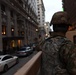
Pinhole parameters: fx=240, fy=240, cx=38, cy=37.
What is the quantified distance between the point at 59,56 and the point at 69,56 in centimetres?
20

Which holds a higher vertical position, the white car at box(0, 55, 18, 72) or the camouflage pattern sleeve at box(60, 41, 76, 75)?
the camouflage pattern sleeve at box(60, 41, 76, 75)

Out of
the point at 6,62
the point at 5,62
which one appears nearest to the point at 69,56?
the point at 5,62

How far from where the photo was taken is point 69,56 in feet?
8.93

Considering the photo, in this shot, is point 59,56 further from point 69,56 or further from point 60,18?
point 60,18

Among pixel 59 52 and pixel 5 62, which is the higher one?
pixel 59 52

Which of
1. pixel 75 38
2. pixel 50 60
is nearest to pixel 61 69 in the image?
pixel 50 60

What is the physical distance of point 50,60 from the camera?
9.80 ft

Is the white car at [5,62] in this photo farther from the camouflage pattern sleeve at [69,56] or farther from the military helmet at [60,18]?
the camouflage pattern sleeve at [69,56]

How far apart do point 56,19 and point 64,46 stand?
423 mm

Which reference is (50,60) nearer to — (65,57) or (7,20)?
(65,57)

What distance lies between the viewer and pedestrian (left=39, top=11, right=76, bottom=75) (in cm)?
274

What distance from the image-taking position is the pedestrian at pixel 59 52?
2736 mm

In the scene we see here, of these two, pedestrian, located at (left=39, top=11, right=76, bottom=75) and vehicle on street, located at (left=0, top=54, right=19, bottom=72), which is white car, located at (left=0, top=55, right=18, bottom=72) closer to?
vehicle on street, located at (left=0, top=54, right=19, bottom=72)

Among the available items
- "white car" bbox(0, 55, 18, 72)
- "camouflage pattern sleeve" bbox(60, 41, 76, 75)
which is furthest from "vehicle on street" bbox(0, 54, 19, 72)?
"camouflage pattern sleeve" bbox(60, 41, 76, 75)
